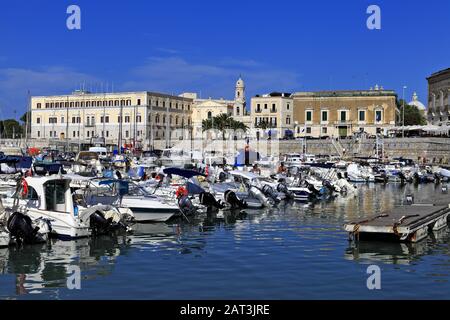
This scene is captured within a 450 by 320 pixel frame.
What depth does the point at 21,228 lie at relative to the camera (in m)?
21.0

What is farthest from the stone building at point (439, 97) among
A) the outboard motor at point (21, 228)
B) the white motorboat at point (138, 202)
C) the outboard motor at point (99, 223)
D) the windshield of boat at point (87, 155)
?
the outboard motor at point (21, 228)

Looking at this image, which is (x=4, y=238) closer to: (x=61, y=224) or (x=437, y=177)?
(x=61, y=224)

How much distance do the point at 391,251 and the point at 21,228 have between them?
11.7 meters

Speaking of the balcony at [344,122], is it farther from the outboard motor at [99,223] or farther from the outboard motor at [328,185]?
the outboard motor at [99,223]

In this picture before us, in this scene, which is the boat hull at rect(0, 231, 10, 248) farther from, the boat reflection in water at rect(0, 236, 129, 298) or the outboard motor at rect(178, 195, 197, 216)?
the outboard motor at rect(178, 195, 197, 216)

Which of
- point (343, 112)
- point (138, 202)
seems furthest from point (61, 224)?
point (343, 112)

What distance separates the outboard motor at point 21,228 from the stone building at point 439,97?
8160 cm

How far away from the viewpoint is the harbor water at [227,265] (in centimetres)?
1562

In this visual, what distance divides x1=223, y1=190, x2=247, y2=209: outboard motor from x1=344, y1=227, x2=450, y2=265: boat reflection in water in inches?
472

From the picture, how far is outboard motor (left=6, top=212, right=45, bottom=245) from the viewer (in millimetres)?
20969

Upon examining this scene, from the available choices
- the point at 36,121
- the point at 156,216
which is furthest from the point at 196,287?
the point at 36,121

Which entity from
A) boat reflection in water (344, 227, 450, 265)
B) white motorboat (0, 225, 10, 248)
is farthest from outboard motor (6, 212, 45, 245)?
boat reflection in water (344, 227, 450, 265)

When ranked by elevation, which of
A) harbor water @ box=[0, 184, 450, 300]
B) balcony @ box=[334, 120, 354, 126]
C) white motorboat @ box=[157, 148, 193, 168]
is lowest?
harbor water @ box=[0, 184, 450, 300]

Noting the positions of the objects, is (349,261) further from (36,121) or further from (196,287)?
(36,121)
